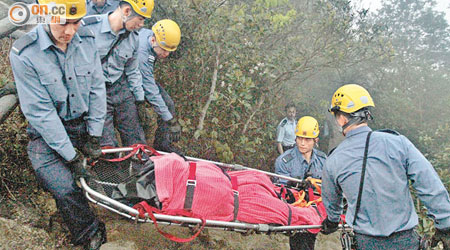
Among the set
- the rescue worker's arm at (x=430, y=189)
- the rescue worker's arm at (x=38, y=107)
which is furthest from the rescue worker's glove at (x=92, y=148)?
the rescue worker's arm at (x=430, y=189)

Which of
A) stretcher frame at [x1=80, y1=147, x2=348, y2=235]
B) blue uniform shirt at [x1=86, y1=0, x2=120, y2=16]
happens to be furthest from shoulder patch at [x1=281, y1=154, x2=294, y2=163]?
blue uniform shirt at [x1=86, y1=0, x2=120, y2=16]

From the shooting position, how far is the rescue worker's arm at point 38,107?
8.02ft

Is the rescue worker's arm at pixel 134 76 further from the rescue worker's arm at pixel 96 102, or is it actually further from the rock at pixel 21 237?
the rock at pixel 21 237

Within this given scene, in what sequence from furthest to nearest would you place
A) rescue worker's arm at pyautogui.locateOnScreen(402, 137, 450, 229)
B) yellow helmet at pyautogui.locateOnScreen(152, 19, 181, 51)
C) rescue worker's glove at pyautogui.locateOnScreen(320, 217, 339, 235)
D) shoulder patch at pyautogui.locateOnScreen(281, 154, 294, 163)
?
shoulder patch at pyautogui.locateOnScreen(281, 154, 294, 163)
yellow helmet at pyautogui.locateOnScreen(152, 19, 181, 51)
rescue worker's glove at pyautogui.locateOnScreen(320, 217, 339, 235)
rescue worker's arm at pyautogui.locateOnScreen(402, 137, 450, 229)

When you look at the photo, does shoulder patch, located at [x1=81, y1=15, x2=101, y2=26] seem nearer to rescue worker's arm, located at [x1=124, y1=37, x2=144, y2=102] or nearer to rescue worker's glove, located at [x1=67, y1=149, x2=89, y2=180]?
rescue worker's arm, located at [x1=124, y1=37, x2=144, y2=102]

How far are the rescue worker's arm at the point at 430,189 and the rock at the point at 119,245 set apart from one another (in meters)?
2.50

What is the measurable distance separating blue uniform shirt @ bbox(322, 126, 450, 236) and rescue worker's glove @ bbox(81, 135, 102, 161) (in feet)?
6.75

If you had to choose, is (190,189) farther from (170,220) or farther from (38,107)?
(38,107)

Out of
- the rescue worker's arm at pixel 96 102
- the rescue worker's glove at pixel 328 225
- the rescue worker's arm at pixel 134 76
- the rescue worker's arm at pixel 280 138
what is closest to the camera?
the rescue worker's arm at pixel 96 102

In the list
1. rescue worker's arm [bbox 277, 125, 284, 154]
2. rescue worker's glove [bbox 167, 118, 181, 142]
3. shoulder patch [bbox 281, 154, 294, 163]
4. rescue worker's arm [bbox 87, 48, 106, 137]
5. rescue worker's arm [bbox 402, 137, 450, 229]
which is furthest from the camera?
rescue worker's arm [bbox 277, 125, 284, 154]

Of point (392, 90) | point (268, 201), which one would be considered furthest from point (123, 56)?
point (392, 90)

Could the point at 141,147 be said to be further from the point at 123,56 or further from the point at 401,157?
the point at 401,157

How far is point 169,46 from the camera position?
162 inches

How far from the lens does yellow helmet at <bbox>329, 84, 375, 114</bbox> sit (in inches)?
107
